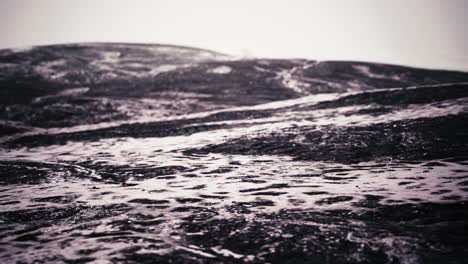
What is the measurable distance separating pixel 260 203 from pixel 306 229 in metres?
0.52

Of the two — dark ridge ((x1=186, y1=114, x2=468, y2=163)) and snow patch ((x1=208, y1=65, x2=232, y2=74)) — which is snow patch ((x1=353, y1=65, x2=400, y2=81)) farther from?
dark ridge ((x1=186, y1=114, x2=468, y2=163))

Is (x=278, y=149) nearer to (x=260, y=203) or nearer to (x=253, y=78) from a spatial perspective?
(x=260, y=203)

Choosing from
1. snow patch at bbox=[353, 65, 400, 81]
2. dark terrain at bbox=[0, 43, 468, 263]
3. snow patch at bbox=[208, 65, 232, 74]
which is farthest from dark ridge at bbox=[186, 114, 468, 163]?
snow patch at bbox=[353, 65, 400, 81]

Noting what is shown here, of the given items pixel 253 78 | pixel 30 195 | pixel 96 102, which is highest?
pixel 253 78

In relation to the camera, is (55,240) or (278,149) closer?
(55,240)

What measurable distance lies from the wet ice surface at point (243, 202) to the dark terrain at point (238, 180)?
12 mm

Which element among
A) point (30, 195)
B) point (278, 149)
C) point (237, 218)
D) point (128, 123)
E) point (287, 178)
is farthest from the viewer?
point (128, 123)

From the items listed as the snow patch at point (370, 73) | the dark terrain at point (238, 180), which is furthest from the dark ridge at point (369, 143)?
the snow patch at point (370, 73)

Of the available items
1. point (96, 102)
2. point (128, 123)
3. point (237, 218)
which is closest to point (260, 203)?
point (237, 218)

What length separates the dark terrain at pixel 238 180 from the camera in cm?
180

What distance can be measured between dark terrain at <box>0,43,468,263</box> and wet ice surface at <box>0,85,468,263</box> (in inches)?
0.5

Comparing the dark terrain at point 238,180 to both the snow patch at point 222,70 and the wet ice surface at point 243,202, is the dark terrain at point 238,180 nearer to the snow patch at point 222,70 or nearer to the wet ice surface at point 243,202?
the wet ice surface at point 243,202

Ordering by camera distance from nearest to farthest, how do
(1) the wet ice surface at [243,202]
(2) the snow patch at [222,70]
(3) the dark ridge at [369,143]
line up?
(1) the wet ice surface at [243,202], (3) the dark ridge at [369,143], (2) the snow patch at [222,70]

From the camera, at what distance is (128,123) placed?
707 cm
